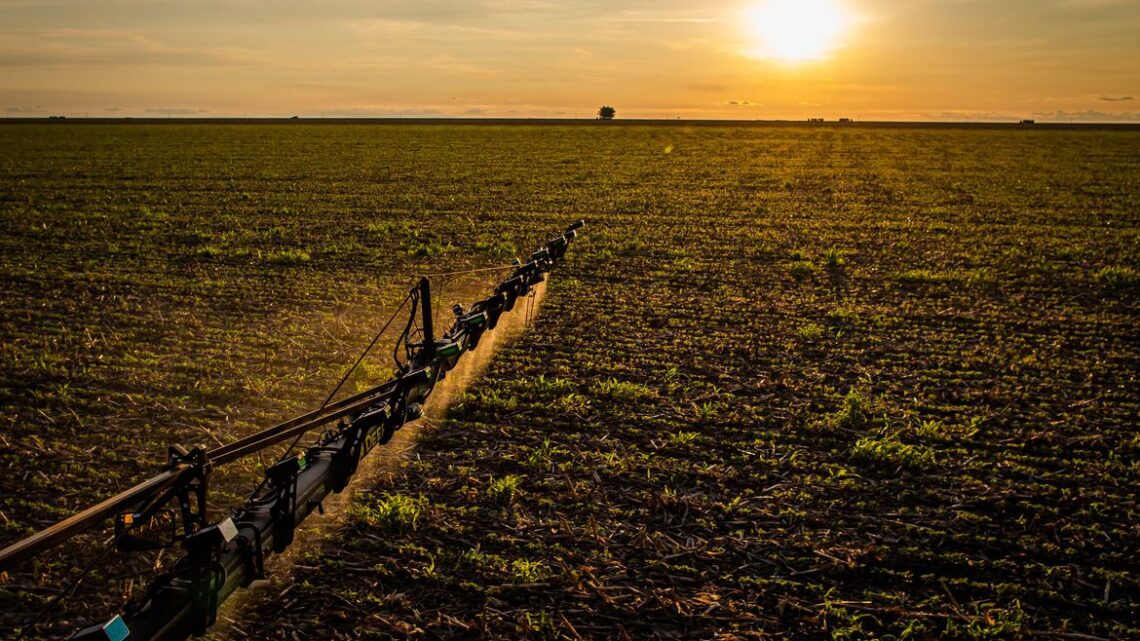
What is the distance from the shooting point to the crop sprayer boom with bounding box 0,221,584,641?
2.64m

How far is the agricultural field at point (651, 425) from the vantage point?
4.20 metres

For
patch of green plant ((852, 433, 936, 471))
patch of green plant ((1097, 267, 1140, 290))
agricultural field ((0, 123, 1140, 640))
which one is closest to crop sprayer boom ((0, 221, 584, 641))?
agricultural field ((0, 123, 1140, 640))

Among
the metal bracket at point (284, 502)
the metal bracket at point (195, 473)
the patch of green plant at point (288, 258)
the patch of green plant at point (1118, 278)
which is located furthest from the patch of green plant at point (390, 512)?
the patch of green plant at point (1118, 278)

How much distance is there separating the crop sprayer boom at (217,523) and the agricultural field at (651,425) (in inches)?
29.3

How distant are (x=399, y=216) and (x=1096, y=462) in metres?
16.2

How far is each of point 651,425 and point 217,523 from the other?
3.77 metres

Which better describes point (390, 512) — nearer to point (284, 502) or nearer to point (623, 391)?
point (284, 502)

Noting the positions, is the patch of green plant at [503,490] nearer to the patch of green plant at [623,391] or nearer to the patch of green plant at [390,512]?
the patch of green plant at [390,512]

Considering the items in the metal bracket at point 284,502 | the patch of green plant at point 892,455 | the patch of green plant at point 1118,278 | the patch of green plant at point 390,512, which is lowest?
the patch of green plant at point 390,512

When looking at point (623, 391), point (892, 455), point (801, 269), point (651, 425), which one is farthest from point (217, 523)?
point (801, 269)

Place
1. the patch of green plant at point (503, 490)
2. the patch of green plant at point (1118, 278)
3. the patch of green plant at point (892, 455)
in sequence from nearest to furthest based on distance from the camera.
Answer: the patch of green plant at point (503, 490) < the patch of green plant at point (892, 455) < the patch of green plant at point (1118, 278)

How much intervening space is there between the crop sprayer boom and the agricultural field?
29.3 inches

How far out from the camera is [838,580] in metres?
4.39

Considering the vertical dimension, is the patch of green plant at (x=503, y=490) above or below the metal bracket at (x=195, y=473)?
below
